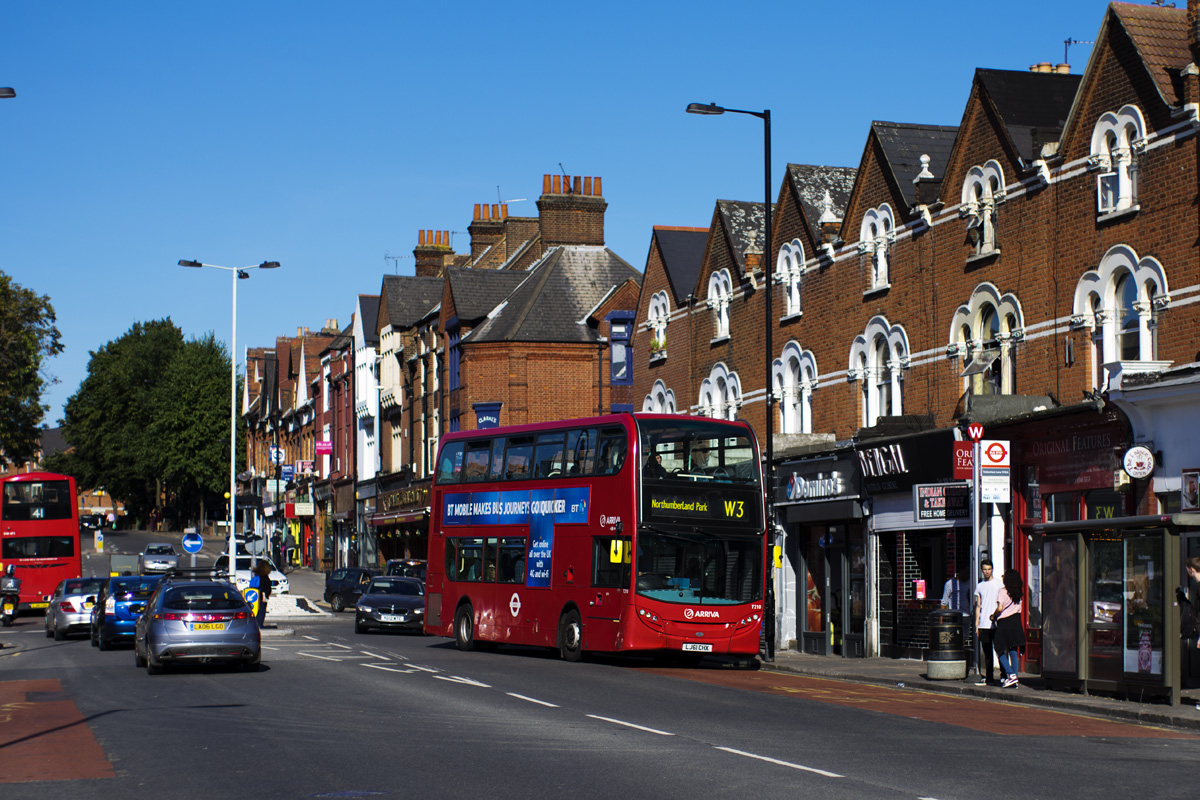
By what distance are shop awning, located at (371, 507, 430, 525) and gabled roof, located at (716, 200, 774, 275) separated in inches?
1085

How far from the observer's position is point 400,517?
223ft

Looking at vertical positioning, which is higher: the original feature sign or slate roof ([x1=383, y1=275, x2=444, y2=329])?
slate roof ([x1=383, y1=275, x2=444, y2=329])

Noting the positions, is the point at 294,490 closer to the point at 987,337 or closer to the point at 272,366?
the point at 272,366

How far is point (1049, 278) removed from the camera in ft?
80.5

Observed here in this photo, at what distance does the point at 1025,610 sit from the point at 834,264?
10.00 meters

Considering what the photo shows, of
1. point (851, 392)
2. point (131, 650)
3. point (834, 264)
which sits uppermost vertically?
point (834, 264)

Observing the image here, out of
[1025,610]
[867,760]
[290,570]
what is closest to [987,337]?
[1025,610]

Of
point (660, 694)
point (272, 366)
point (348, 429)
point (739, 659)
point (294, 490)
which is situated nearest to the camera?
point (660, 694)

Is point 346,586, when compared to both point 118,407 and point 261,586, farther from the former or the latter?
point 118,407

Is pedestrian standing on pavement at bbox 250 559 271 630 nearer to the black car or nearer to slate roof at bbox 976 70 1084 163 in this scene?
the black car

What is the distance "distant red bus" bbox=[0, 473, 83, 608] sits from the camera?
156 ft

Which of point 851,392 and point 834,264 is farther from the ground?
point 834,264

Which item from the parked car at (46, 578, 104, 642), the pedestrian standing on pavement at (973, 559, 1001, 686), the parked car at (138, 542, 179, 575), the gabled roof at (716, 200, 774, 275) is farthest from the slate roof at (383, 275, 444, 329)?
the pedestrian standing on pavement at (973, 559, 1001, 686)

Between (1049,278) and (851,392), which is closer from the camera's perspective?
(1049,278)
